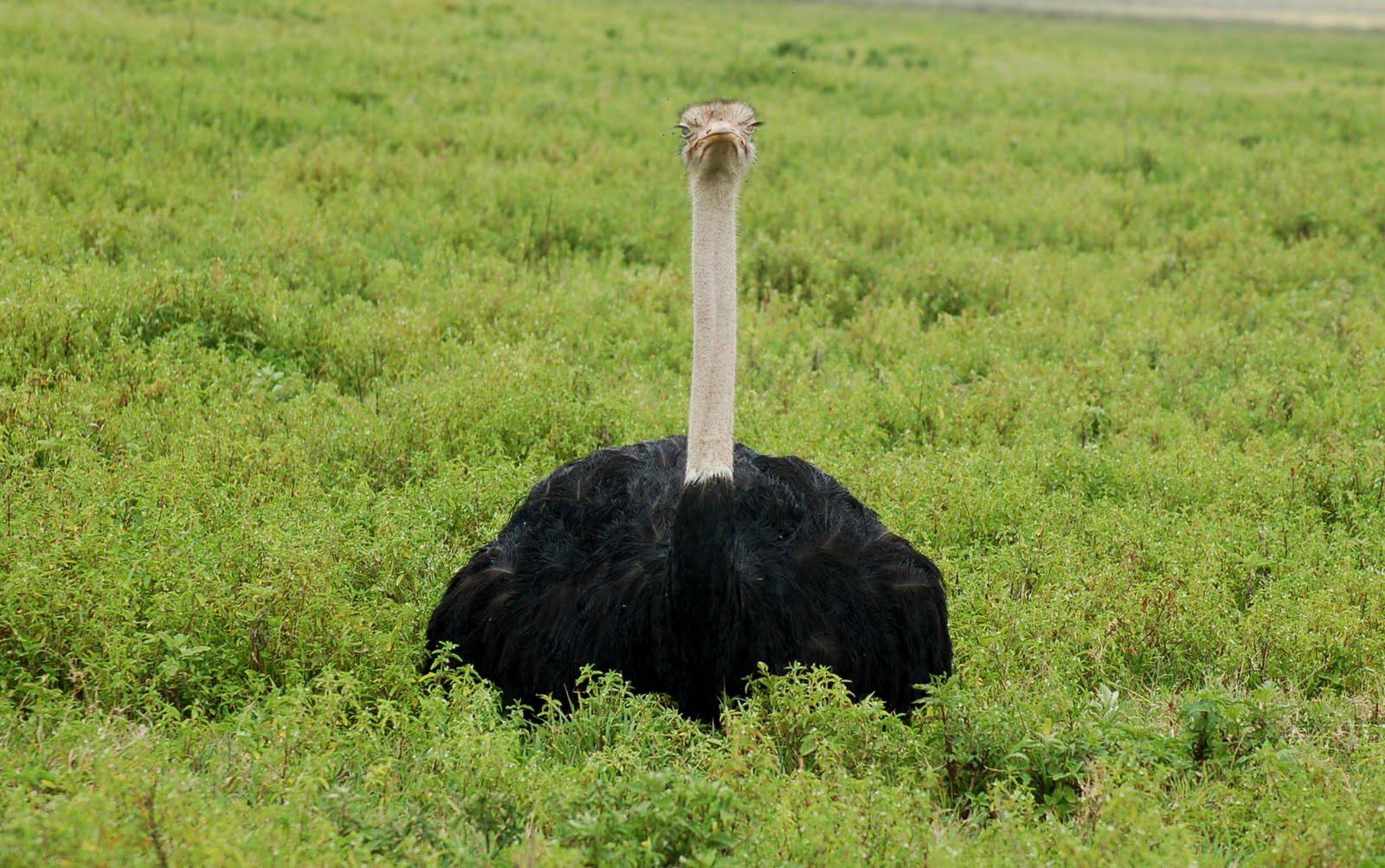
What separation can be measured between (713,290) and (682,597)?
3.19 feet

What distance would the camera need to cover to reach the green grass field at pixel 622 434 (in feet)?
12.0

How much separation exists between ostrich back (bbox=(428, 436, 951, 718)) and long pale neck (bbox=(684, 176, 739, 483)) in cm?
35

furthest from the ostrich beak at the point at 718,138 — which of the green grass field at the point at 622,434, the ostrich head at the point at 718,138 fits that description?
the green grass field at the point at 622,434

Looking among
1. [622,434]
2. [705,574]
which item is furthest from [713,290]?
[622,434]

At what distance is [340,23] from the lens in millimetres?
16312

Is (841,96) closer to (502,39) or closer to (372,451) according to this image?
(502,39)

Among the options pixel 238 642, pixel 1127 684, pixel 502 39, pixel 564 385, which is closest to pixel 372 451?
pixel 564 385

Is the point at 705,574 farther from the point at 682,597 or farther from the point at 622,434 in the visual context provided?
the point at 622,434

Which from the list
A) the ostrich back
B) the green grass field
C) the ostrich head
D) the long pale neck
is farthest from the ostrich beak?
the green grass field

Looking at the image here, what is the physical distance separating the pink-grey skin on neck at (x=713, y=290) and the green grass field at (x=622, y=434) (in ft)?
2.54

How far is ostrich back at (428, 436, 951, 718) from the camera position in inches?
172

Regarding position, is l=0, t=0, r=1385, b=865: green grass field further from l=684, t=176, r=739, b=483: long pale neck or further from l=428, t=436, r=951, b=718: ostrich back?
l=684, t=176, r=739, b=483: long pale neck

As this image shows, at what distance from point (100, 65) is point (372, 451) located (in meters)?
7.09

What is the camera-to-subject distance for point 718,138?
173 inches
